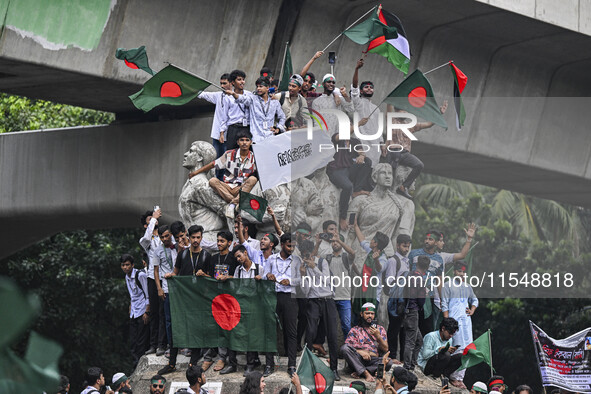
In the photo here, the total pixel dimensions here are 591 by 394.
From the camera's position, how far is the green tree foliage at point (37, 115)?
2366cm

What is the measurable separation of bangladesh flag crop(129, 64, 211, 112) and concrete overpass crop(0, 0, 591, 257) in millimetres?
1825

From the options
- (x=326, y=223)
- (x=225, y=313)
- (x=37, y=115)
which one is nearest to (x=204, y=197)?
(x=326, y=223)

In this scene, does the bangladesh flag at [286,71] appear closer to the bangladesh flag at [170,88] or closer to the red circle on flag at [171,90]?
the bangladesh flag at [170,88]

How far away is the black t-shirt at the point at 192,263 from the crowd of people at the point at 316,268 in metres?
0.01

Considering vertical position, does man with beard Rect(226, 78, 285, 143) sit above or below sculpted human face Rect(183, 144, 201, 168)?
above

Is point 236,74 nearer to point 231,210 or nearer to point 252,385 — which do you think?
point 231,210

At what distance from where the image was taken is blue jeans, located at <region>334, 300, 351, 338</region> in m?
12.0

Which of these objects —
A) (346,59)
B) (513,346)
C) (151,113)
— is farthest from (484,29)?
(513,346)

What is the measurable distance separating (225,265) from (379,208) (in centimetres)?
254

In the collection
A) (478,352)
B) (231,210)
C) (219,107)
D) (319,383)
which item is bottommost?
(319,383)

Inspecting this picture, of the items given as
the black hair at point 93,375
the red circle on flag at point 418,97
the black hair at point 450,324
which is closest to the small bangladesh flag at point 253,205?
the red circle on flag at point 418,97

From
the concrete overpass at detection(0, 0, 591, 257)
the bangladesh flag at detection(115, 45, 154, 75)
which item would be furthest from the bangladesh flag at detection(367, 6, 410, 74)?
the bangladesh flag at detection(115, 45, 154, 75)

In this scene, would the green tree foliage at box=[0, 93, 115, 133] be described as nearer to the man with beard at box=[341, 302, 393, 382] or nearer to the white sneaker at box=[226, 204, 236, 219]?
the white sneaker at box=[226, 204, 236, 219]

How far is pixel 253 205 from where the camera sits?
1222 centimetres
